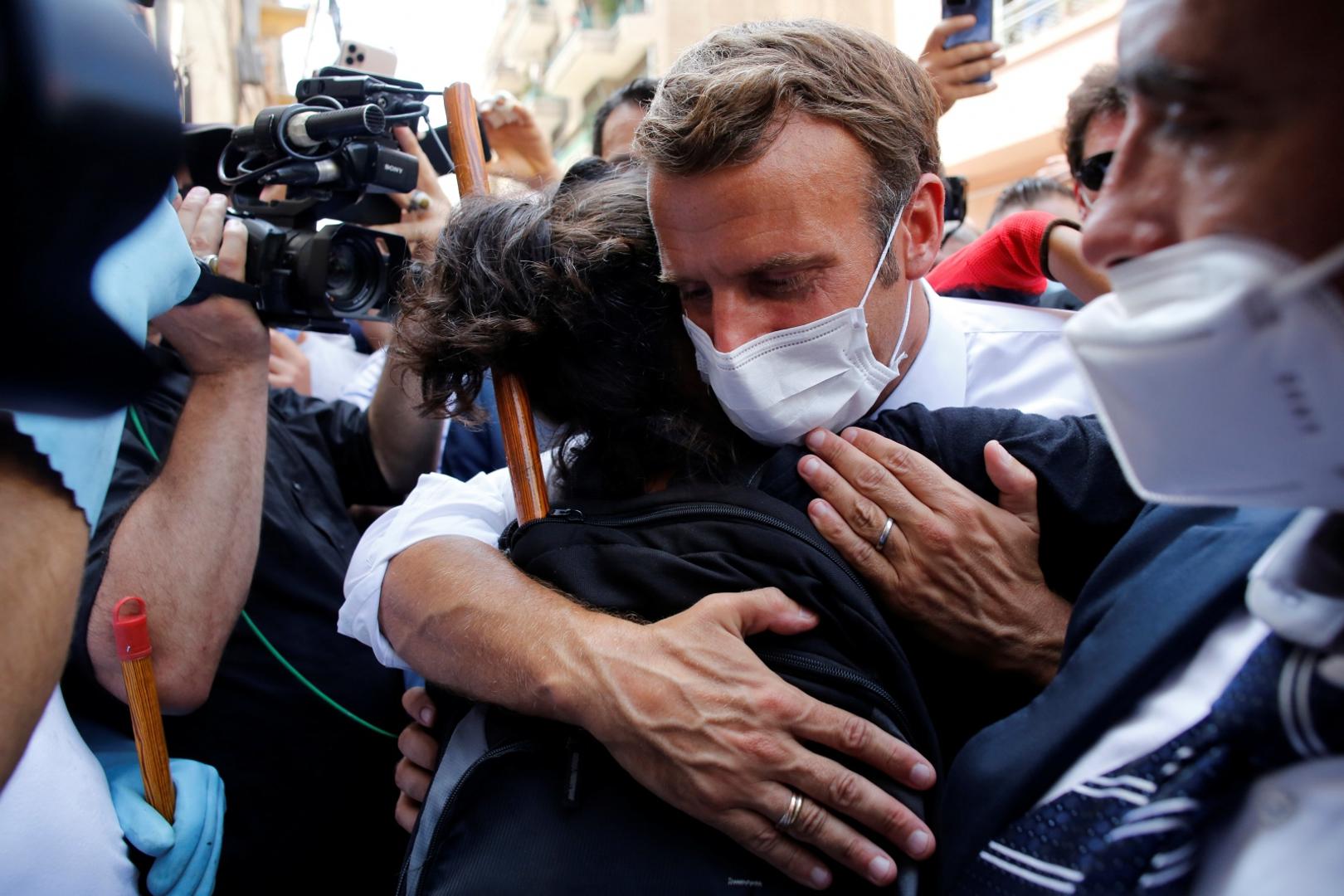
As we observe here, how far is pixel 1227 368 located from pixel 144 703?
1743 mm

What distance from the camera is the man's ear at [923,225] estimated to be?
1.83 metres

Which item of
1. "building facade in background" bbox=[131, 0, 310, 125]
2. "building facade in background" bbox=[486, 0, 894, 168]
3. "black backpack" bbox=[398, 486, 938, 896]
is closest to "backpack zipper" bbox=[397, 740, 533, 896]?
"black backpack" bbox=[398, 486, 938, 896]

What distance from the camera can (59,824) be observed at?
4.46ft

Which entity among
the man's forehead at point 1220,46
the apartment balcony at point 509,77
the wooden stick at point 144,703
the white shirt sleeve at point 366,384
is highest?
the man's forehead at point 1220,46

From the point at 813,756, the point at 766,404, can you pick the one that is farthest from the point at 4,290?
the point at 766,404

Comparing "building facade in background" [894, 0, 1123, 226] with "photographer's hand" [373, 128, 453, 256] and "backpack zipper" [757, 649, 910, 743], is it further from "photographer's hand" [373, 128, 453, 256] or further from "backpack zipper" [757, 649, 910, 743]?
"backpack zipper" [757, 649, 910, 743]

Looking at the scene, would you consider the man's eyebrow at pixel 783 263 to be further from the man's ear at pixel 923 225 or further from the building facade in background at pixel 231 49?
the building facade in background at pixel 231 49

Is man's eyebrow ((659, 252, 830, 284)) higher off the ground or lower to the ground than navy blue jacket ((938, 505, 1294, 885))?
higher

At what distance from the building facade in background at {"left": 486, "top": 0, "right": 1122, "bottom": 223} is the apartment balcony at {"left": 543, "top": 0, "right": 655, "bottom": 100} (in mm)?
28

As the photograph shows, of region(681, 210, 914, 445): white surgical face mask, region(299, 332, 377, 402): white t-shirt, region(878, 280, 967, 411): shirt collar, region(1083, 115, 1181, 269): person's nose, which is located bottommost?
region(299, 332, 377, 402): white t-shirt

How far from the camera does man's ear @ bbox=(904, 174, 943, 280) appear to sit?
1.83 metres

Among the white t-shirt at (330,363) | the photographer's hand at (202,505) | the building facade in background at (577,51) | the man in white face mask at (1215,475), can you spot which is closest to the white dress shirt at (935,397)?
the photographer's hand at (202,505)

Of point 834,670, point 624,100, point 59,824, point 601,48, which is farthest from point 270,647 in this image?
point 601,48

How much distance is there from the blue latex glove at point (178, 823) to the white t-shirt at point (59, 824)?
44 millimetres
